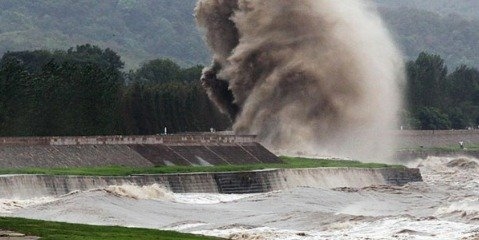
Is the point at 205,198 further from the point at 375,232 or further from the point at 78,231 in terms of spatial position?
the point at 78,231

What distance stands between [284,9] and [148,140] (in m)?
19.7

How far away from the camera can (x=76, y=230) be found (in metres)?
38.5

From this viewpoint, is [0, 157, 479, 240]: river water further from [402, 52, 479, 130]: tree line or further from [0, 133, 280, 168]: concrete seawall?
[402, 52, 479, 130]: tree line

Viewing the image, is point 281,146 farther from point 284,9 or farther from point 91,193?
point 91,193

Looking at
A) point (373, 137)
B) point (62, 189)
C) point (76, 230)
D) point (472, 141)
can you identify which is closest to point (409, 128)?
point (472, 141)

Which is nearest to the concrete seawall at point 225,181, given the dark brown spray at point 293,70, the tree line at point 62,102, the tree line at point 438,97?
the dark brown spray at point 293,70

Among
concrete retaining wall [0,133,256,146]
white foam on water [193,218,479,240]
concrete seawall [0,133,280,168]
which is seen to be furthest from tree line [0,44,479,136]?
white foam on water [193,218,479,240]

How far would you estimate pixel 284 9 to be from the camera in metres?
95.0

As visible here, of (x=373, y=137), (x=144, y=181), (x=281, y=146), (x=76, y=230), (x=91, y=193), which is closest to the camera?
(x=76, y=230)

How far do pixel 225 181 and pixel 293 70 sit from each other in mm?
26966

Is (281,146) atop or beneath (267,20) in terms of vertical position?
beneath

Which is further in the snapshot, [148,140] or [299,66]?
[299,66]

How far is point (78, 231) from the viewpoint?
38.1 meters

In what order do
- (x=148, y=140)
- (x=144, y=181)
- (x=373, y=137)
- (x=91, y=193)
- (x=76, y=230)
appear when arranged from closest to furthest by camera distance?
(x=76, y=230) → (x=91, y=193) → (x=144, y=181) → (x=148, y=140) → (x=373, y=137)
